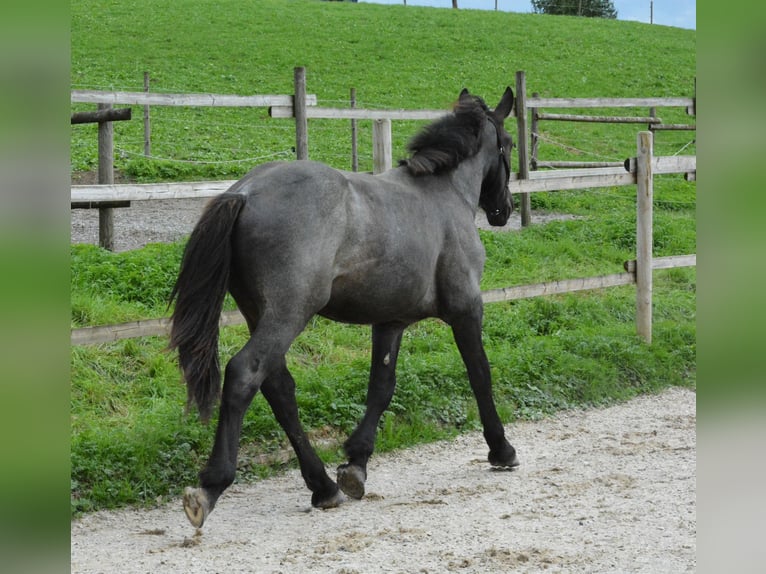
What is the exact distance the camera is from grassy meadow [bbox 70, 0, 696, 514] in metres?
5.33

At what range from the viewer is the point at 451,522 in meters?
4.37

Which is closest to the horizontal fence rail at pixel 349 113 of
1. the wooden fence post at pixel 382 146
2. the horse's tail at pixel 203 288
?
the wooden fence post at pixel 382 146

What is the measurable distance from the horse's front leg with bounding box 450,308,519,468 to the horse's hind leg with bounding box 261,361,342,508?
114cm

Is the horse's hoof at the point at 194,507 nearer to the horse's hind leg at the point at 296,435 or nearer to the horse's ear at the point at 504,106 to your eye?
the horse's hind leg at the point at 296,435

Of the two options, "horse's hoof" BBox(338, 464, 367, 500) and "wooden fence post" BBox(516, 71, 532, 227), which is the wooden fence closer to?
"horse's hoof" BBox(338, 464, 367, 500)

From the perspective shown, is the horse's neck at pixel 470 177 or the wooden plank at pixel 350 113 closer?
the horse's neck at pixel 470 177

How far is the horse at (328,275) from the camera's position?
4070 millimetres

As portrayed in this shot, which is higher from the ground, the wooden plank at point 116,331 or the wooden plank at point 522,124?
the wooden plank at point 522,124

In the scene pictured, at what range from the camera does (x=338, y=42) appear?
95.9 ft

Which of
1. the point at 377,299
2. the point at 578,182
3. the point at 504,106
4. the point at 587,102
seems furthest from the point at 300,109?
the point at 587,102

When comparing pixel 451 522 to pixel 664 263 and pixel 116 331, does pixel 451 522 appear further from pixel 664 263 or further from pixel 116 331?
pixel 664 263

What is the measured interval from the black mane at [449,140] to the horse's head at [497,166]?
0.33ft

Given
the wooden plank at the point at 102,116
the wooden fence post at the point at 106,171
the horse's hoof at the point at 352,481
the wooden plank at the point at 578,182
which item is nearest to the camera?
the horse's hoof at the point at 352,481
